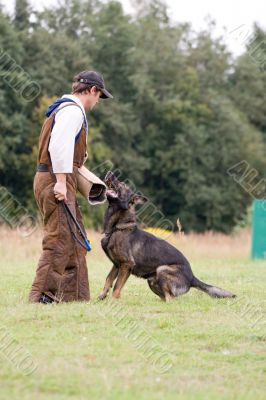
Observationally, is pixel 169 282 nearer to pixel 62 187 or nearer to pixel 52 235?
pixel 52 235

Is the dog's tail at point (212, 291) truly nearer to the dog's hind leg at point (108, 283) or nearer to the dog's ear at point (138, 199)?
the dog's hind leg at point (108, 283)

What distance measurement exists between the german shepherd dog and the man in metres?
0.54

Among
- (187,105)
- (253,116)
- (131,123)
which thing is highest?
(253,116)

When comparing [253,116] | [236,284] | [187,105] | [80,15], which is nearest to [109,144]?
[187,105]

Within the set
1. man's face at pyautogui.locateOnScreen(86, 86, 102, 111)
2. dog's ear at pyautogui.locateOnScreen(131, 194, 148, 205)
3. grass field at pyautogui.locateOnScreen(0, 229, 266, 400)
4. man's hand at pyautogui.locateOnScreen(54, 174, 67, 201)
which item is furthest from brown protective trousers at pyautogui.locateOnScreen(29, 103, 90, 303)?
dog's ear at pyautogui.locateOnScreen(131, 194, 148, 205)

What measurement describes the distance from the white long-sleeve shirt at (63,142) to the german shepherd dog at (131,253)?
1.01 metres

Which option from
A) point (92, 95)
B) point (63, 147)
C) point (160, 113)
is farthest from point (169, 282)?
point (160, 113)

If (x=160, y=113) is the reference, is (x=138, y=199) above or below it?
below

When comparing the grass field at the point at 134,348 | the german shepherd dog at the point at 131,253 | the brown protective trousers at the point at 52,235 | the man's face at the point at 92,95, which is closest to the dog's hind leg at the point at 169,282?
the german shepherd dog at the point at 131,253

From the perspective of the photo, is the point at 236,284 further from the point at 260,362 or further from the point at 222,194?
the point at 222,194

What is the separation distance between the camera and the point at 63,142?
8453 mm

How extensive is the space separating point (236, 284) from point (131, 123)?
4013cm

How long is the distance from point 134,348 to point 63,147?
8.37ft

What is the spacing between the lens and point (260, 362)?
6.59 m
